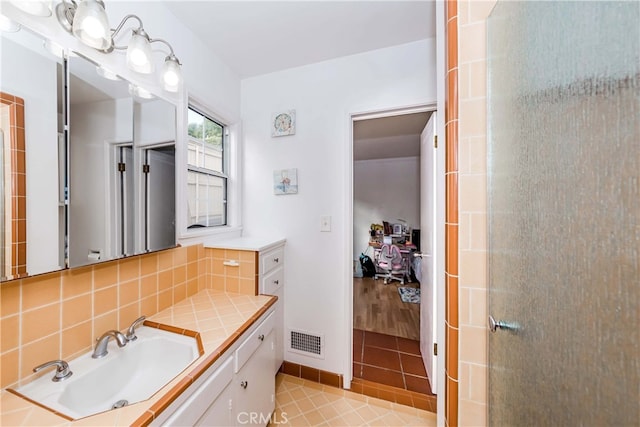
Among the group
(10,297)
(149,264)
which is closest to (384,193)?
(149,264)

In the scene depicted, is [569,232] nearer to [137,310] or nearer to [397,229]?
[137,310]

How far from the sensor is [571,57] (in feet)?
1.43

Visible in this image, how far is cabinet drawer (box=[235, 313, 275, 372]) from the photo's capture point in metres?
1.02

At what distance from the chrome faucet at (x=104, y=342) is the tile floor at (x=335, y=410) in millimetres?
1065

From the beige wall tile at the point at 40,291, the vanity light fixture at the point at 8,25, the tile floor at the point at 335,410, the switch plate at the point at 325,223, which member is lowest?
the tile floor at the point at 335,410

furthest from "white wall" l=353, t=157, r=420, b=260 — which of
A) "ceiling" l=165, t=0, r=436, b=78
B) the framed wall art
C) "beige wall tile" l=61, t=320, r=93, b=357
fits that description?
"beige wall tile" l=61, t=320, r=93, b=357

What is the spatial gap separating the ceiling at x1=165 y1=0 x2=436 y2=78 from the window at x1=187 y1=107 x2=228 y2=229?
532 millimetres

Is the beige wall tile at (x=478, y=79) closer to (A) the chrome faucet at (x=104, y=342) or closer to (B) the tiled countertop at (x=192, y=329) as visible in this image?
(B) the tiled countertop at (x=192, y=329)

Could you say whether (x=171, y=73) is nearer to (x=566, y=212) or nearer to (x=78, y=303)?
(x=78, y=303)

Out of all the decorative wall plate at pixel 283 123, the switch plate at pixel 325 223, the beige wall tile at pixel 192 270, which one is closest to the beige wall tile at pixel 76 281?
the beige wall tile at pixel 192 270

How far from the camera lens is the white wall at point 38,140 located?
71 cm

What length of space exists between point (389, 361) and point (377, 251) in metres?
2.70

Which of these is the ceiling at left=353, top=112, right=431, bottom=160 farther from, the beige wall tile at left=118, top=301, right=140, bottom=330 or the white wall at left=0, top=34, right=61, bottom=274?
the beige wall tile at left=118, top=301, right=140, bottom=330

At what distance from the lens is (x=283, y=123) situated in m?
1.83
